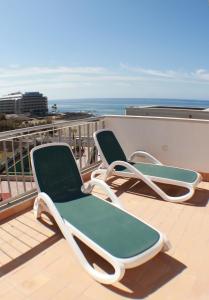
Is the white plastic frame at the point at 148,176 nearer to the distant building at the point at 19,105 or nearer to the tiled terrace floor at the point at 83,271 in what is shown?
the tiled terrace floor at the point at 83,271

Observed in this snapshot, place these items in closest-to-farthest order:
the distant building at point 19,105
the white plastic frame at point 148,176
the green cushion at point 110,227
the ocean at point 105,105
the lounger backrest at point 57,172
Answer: the green cushion at point 110,227
the lounger backrest at point 57,172
the white plastic frame at point 148,176
the ocean at point 105,105
the distant building at point 19,105

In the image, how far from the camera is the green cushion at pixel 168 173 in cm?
394

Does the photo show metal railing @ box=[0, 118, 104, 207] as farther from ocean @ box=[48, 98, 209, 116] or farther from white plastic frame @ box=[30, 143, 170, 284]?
white plastic frame @ box=[30, 143, 170, 284]

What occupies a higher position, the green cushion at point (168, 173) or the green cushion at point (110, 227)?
the green cushion at point (168, 173)

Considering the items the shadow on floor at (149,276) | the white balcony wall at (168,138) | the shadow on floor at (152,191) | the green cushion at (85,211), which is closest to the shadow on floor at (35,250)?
the green cushion at (85,211)

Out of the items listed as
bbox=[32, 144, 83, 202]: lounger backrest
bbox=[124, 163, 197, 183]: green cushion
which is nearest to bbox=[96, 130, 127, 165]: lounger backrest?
bbox=[124, 163, 197, 183]: green cushion

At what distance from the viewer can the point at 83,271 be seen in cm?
230

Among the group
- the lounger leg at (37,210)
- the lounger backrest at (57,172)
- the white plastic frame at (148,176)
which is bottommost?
the lounger leg at (37,210)

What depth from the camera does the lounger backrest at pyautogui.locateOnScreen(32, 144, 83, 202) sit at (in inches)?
122

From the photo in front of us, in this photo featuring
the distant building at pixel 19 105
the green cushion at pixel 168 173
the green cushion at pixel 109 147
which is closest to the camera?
the green cushion at pixel 168 173

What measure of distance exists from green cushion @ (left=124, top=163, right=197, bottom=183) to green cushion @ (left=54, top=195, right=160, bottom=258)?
4.67 feet

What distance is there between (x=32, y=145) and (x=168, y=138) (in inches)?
99.0

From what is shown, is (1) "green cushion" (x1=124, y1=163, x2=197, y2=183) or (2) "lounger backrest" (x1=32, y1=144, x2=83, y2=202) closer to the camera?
(2) "lounger backrest" (x1=32, y1=144, x2=83, y2=202)

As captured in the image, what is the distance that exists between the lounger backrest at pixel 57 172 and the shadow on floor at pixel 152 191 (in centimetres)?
104
